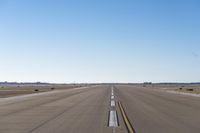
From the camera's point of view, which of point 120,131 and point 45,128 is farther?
point 45,128

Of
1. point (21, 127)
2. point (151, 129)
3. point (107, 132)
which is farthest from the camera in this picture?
point (21, 127)

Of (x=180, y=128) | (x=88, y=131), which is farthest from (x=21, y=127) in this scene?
(x=180, y=128)

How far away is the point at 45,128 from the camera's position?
45.6ft

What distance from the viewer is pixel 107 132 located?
12.5 meters

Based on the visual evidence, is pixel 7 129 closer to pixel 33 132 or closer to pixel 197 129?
pixel 33 132

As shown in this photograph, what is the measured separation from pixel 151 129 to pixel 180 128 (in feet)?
4.14

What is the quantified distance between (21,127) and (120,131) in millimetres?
4275

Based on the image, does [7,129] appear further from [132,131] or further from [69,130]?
[132,131]

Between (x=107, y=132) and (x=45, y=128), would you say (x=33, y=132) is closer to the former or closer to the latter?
(x=45, y=128)

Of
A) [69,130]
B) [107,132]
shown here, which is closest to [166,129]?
[107,132]

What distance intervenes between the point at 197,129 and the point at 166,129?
1199 millimetres

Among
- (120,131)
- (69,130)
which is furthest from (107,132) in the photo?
(69,130)

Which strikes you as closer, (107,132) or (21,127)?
(107,132)

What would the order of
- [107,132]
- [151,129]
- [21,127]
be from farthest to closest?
[21,127], [151,129], [107,132]
